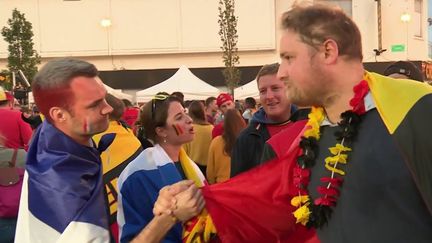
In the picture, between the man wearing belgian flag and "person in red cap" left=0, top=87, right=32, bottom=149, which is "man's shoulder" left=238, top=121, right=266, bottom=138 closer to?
the man wearing belgian flag

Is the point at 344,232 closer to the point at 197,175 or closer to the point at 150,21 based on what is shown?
the point at 197,175

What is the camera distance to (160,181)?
3121 mm

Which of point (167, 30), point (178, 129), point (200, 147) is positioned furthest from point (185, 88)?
point (178, 129)

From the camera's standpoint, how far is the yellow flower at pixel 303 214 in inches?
84.7

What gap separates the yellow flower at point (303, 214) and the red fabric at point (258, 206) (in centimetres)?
18

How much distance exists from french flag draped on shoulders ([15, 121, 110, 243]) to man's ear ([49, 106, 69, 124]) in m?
0.05

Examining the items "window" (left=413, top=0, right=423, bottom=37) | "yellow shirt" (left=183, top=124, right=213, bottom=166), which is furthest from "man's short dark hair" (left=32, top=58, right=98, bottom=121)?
"window" (left=413, top=0, right=423, bottom=37)

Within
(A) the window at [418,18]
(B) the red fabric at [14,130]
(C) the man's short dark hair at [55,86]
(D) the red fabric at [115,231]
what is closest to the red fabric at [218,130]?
(B) the red fabric at [14,130]

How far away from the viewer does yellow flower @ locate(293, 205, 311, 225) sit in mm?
2152

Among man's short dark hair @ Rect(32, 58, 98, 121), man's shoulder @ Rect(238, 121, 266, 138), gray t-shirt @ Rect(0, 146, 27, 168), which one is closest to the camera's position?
man's short dark hair @ Rect(32, 58, 98, 121)

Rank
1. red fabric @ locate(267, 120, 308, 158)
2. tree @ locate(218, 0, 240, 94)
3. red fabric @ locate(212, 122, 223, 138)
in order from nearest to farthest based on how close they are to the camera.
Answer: red fabric @ locate(267, 120, 308, 158) → red fabric @ locate(212, 122, 223, 138) → tree @ locate(218, 0, 240, 94)

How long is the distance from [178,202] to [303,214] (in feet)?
1.81

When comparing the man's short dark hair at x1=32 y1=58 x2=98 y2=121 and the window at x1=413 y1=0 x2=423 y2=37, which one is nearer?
the man's short dark hair at x1=32 y1=58 x2=98 y2=121

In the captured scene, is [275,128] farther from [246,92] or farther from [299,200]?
[246,92]
